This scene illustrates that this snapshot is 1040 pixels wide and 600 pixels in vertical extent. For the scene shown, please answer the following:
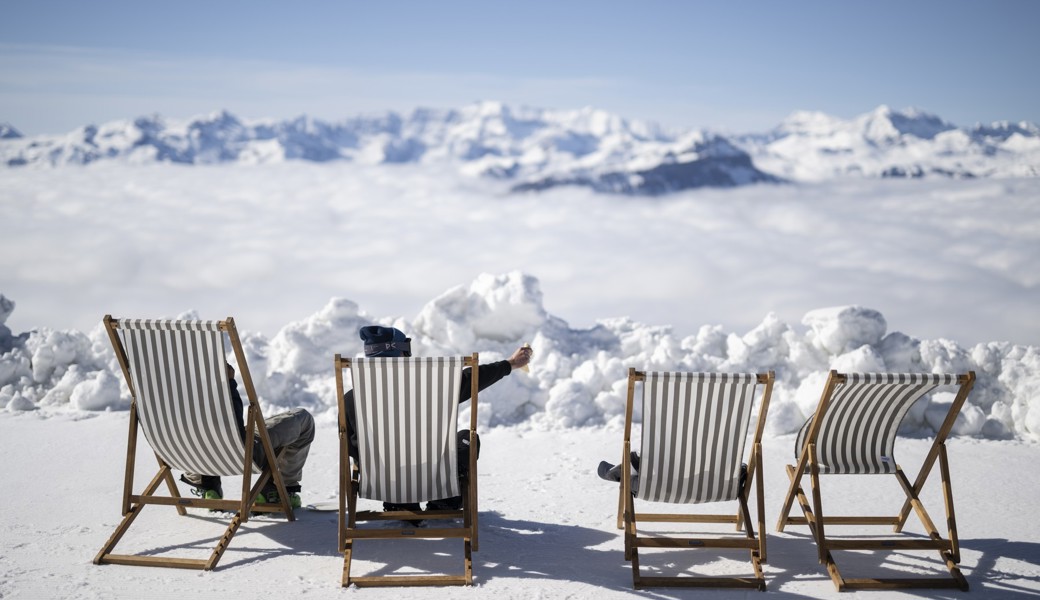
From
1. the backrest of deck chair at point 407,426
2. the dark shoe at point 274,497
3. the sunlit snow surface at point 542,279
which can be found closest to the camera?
the backrest of deck chair at point 407,426

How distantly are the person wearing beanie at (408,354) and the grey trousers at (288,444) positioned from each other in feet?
1.14

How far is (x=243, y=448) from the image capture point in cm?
350

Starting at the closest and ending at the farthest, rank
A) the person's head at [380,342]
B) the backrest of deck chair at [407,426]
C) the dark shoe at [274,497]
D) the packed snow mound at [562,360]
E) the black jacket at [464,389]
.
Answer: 1. the backrest of deck chair at [407,426]
2. the black jacket at [464,389]
3. the person's head at [380,342]
4. the dark shoe at [274,497]
5. the packed snow mound at [562,360]

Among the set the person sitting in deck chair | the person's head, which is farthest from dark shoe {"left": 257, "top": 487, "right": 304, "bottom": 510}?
the person's head

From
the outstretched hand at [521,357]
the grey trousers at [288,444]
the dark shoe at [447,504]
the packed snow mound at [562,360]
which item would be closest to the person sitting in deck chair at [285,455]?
the grey trousers at [288,444]

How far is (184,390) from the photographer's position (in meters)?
3.38

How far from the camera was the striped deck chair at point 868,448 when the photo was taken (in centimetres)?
319

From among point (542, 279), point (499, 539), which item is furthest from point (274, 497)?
point (542, 279)

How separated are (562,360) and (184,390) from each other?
3.65 meters

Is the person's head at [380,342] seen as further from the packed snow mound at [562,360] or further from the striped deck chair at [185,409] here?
the packed snow mound at [562,360]

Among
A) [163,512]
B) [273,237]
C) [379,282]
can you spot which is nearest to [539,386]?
[163,512]

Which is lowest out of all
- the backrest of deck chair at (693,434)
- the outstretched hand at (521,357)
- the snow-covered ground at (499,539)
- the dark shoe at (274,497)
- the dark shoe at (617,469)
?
the snow-covered ground at (499,539)

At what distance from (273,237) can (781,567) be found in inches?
4479

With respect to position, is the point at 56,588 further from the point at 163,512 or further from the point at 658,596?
the point at 658,596
